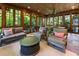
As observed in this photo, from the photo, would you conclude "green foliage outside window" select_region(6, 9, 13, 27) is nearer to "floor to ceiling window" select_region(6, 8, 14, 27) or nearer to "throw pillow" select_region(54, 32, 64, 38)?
"floor to ceiling window" select_region(6, 8, 14, 27)

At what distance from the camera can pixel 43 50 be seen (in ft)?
6.73

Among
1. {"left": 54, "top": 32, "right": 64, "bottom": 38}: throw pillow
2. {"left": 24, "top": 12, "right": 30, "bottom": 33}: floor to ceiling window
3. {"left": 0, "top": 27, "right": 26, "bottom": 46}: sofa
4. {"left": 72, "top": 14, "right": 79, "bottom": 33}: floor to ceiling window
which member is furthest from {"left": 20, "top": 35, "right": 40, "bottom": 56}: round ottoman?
{"left": 72, "top": 14, "right": 79, "bottom": 33}: floor to ceiling window

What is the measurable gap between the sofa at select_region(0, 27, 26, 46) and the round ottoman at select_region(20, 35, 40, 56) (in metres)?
0.13

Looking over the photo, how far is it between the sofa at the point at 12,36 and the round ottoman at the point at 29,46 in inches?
4.9

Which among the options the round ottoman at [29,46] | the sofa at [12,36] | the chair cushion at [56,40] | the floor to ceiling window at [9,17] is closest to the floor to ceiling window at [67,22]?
the chair cushion at [56,40]

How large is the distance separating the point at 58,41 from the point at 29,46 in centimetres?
60

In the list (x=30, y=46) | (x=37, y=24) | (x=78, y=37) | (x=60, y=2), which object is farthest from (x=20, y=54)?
(x=60, y=2)

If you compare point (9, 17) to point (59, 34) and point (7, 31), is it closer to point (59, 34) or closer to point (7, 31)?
point (7, 31)

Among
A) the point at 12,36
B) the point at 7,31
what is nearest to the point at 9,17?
the point at 7,31

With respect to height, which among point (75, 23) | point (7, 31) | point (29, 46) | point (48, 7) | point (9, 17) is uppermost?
point (48, 7)

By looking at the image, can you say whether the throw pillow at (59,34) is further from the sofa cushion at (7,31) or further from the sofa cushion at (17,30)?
the sofa cushion at (7,31)

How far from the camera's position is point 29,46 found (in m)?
1.94

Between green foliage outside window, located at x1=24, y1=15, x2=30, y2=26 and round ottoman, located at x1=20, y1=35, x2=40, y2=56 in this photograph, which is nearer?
round ottoman, located at x1=20, y1=35, x2=40, y2=56

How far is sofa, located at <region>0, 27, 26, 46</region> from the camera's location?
76.9 inches
